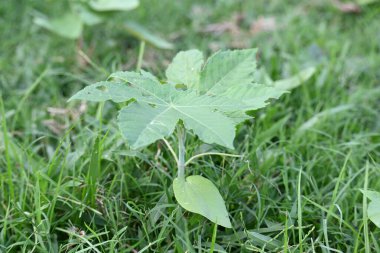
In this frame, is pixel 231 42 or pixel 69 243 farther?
pixel 231 42

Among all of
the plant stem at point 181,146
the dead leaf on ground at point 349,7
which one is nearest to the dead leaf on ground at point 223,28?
the dead leaf on ground at point 349,7

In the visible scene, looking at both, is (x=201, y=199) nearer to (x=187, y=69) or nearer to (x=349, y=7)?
(x=187, y=69)

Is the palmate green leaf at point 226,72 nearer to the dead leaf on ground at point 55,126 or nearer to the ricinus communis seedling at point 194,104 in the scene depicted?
the ricinus communis seedling at point 194,104

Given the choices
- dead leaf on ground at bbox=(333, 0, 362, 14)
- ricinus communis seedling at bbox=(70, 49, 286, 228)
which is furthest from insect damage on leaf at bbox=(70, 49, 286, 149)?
dead leaf on ground at bbox=(333, 0, 362, 14)

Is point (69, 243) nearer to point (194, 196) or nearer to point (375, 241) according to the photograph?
point (194, 196)

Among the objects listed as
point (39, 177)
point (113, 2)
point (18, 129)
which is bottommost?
point (18, 129)

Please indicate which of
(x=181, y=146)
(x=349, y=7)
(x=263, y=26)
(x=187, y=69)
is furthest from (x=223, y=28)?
(x=181, y=146)

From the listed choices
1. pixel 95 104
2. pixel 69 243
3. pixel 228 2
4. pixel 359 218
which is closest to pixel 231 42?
pixel 228 2
